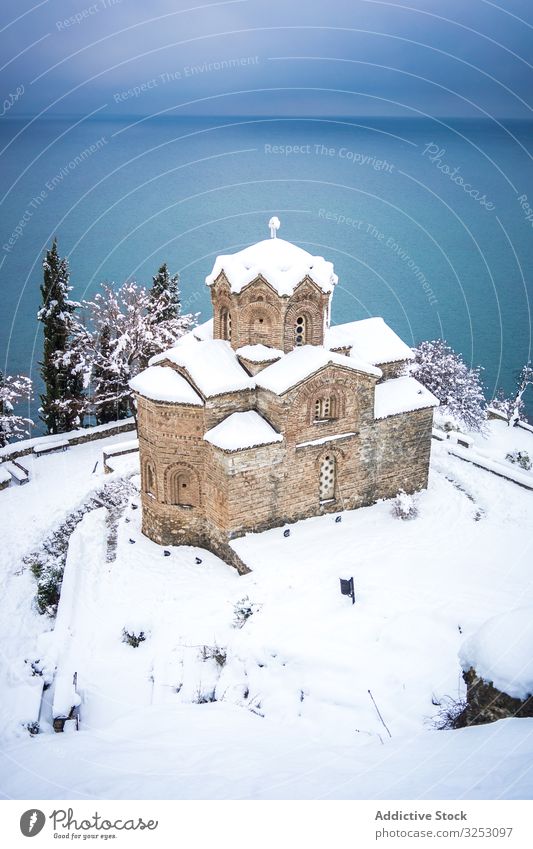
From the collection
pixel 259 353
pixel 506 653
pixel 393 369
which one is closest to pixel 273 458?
pixel 259 353

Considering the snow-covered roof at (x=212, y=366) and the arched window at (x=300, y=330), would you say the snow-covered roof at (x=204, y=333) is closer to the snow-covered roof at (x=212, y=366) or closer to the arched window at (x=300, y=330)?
the snow-covered roof at (x=212, y=366)

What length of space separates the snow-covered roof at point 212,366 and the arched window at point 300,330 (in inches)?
88.7

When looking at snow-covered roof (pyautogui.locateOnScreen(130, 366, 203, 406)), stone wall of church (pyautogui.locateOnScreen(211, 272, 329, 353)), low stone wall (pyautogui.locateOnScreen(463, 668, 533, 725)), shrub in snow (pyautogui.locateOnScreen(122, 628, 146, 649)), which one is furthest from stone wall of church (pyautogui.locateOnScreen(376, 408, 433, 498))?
low stone wall (pyautogui.locateOnScreen(463, 668, 533, 725))

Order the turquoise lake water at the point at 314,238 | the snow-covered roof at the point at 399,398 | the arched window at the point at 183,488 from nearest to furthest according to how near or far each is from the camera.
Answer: the arched window at the point at 183,488, the snow-covered roof at the point at 399,398, the turquoise lake water at the point at 314,238

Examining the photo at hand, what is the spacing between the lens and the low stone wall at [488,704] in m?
12.6

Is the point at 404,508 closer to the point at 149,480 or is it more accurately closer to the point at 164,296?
the point at 149,480

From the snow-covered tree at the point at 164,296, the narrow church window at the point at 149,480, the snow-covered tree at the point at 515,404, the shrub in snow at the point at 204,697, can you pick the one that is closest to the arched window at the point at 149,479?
the narrow church window at the point at 149,480

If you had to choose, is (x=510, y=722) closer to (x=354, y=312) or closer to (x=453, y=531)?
(x=453, y=531)

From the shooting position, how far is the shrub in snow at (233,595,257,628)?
19.1 meters

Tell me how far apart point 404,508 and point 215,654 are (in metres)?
8.78

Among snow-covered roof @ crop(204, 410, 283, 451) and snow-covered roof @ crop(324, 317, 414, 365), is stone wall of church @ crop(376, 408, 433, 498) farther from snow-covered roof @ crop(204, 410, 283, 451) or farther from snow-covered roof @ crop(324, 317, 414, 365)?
snow-covered roof @ crop(204, 410, 283, 451)

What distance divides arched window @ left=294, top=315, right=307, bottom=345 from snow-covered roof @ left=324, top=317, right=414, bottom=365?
1.15 meters

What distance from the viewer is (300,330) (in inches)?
922

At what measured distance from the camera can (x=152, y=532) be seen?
78.9 ft
